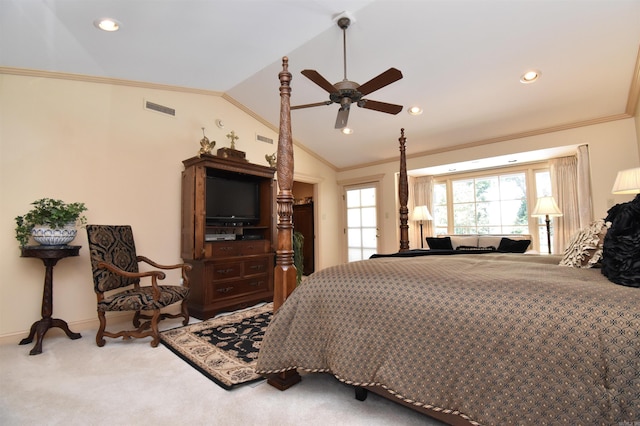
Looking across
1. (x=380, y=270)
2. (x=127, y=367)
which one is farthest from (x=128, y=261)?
(x=380, y=270)

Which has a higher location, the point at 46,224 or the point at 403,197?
the point at 403,197

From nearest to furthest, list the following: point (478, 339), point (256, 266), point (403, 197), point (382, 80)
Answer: point (478, 339) < point (382, 80) < point (403, 197) < point (256, 266)

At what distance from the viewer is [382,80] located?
2.40 metres

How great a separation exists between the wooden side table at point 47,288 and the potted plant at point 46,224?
0.26 feet

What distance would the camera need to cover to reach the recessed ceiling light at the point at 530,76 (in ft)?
10.5

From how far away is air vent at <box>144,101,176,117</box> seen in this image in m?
3.62

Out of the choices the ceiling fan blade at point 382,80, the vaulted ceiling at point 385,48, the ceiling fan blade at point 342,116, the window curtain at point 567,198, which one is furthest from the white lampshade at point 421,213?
the ceiling fan blade at point 382,80

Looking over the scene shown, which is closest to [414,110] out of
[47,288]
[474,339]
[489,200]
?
[489,200]

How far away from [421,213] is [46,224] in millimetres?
5213

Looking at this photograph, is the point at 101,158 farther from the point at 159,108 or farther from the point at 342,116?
the point at 342,116

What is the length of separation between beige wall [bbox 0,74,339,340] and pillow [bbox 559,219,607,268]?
12.0ft

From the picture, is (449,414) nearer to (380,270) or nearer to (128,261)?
(380,270)

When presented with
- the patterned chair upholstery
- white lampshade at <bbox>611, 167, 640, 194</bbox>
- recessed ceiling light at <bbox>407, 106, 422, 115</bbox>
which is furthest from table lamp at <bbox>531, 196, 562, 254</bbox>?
the patterned chair upholstery

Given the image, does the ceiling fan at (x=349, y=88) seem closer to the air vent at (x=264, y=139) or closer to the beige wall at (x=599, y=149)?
the beige wall at (x=599, y=149)
